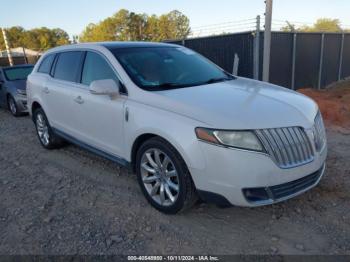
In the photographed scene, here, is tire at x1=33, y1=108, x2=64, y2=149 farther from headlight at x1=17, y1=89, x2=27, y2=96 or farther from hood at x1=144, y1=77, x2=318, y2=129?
headlight at x1=17, y1=89, x2=27, y2=96

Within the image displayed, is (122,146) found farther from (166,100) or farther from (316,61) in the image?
(316,61)

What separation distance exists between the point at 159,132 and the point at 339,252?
1848 mm

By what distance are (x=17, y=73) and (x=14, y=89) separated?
1047 millimetres

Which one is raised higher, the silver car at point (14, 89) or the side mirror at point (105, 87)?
the side mirror at point (105, 87)

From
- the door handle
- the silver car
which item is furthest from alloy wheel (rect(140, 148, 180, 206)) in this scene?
the silver car

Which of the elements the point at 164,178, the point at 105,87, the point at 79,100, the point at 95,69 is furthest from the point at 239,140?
the point at 79,100

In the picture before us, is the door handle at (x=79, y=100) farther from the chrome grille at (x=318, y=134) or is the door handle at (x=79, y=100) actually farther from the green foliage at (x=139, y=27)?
the green foliage at (x=139, y=27)

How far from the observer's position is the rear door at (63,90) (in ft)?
15.1

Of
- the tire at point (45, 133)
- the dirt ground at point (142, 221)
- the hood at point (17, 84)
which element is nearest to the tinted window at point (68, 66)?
the tire at point (45, 133)

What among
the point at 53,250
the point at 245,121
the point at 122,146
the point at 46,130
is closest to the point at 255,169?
the point at 245,121

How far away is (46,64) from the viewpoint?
5.63 meters

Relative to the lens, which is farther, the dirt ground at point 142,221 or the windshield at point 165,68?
the windshield at point 165,68

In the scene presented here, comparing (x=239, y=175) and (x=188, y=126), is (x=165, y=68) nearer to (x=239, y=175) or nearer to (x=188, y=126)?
(x=188, y=126)

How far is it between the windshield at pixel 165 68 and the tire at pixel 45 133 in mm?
2277
